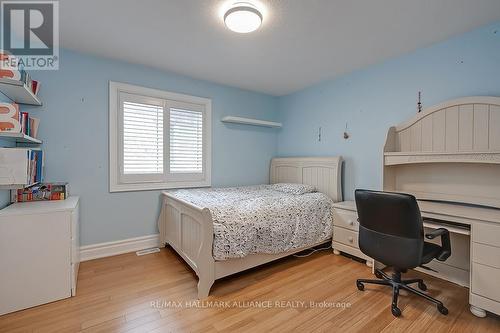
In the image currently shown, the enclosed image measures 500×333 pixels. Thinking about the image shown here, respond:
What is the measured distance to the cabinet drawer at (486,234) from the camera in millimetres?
1624

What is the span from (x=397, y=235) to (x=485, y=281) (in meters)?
0.68

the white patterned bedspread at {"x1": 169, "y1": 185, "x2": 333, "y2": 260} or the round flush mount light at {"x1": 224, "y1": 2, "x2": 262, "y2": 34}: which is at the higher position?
the round flush mount light at {"x1": 224, "y1": 2, "x2": 262, "y2": 34}

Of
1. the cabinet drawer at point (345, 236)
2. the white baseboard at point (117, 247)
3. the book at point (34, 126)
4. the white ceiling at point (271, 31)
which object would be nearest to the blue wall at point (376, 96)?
the white ceiling at point (271, 31)

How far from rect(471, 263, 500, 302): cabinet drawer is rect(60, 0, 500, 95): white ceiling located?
6.71ft

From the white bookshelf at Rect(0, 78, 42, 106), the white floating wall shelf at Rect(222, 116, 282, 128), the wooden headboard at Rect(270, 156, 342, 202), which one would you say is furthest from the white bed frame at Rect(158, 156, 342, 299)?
the white bookshelf at Rect(0, 78, 42, 106)

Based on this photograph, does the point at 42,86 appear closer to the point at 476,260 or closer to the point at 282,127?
the point at 282,127

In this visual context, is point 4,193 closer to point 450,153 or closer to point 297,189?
point 297,189

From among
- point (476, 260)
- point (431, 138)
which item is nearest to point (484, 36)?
point (431, 138)

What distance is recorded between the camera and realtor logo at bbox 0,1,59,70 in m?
1.83

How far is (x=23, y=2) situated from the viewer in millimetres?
1809

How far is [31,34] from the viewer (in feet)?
7.13

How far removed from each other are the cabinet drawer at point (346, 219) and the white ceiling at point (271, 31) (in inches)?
74.0

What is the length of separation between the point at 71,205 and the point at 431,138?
3523 mm

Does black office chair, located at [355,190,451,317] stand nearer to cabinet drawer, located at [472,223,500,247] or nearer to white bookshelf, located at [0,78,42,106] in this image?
cabinet drawer, located at [472,223,500,247]
